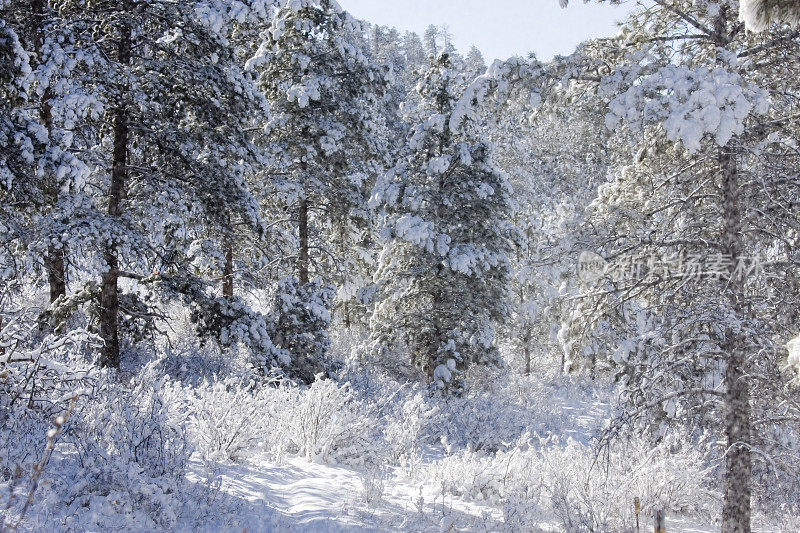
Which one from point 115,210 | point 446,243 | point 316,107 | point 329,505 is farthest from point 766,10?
point 316,107

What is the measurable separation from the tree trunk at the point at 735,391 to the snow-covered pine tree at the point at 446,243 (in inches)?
272

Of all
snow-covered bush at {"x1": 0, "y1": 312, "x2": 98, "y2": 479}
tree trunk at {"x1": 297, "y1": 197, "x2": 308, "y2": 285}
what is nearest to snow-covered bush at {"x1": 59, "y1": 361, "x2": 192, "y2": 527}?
snow-covered bush at {"x1": 0, "y1": 312, "x2": 98, "y2": 479}

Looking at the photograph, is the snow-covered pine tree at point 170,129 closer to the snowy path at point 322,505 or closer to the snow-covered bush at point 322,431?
the snow-covered bush at point 322,431

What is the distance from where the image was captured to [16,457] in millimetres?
4668

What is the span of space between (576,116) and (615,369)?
14.2 feet

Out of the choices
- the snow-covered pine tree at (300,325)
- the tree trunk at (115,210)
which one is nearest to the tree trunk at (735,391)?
the snow-covered pine tree at (300,325)

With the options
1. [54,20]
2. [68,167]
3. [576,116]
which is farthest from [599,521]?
[54,20]

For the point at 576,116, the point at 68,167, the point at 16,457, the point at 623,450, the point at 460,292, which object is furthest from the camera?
the point at 460,292

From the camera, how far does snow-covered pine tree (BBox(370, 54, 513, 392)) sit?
1327 centimetres

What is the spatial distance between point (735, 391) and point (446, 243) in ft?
23.9

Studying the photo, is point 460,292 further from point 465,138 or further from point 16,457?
point 16,457

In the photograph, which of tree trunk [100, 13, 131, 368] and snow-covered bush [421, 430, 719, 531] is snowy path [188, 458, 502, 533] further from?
tree trunk [100, 13, 131, 368]

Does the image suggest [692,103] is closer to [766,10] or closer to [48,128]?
[766,10]

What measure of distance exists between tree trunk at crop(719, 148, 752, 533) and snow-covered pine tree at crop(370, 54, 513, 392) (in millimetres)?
6899
